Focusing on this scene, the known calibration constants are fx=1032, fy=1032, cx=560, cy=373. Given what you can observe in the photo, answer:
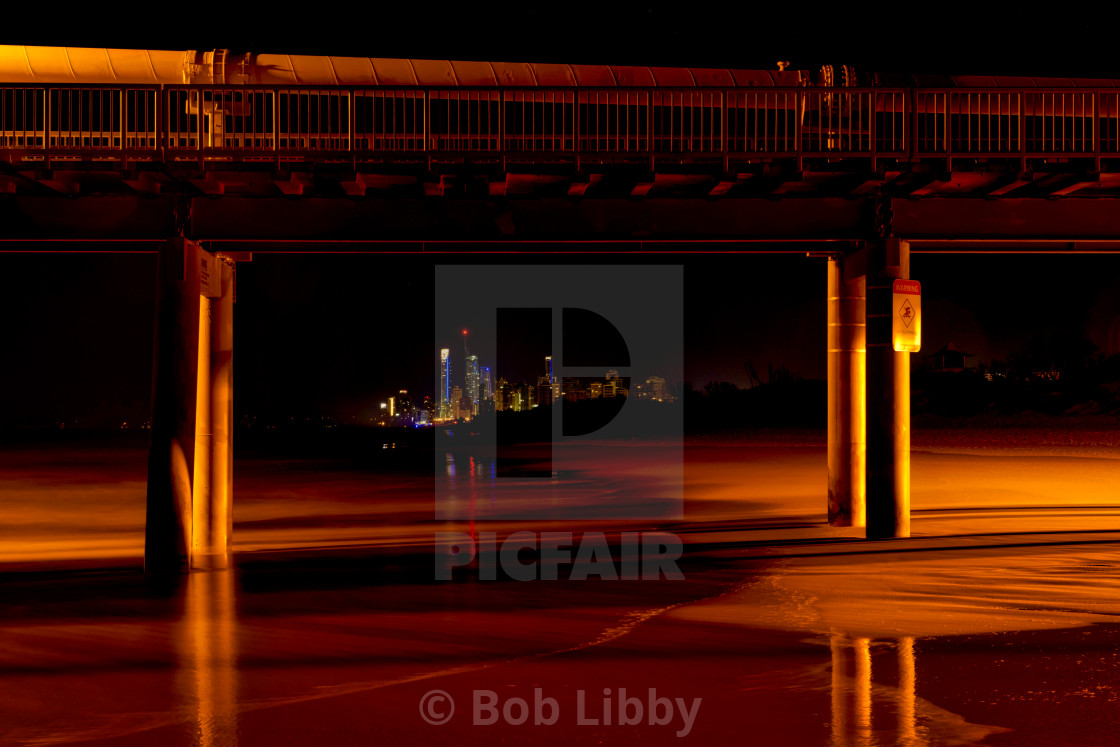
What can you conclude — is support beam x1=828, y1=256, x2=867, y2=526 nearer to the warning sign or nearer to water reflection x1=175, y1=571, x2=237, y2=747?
the warning sign

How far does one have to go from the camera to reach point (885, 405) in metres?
14.5

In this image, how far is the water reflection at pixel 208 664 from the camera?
6277mm

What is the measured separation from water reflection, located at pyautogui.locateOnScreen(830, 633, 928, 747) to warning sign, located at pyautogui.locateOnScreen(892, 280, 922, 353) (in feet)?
22.2

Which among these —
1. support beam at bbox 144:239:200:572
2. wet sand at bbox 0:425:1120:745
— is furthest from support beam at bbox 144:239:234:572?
wet sand at bbox 0:425:1120:745

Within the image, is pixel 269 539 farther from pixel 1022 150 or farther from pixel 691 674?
pixel 1022 150

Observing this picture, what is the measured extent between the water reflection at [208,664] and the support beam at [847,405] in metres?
9.32

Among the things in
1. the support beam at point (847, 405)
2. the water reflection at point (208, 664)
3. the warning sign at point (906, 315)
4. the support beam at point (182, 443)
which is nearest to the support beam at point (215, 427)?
the support beam at point (182, 443)

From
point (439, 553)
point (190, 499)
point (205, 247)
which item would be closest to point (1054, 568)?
point (439, 553)

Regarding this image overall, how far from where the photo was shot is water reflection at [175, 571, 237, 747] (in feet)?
20.6

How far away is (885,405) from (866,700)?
330 inches

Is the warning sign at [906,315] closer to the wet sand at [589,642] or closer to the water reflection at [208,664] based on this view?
the wet sand at [589,642]

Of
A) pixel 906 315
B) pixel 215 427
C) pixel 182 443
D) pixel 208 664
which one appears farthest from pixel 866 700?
pixel 215 427

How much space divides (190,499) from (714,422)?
2300 inches

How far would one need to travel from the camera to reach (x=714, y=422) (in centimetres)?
6956
